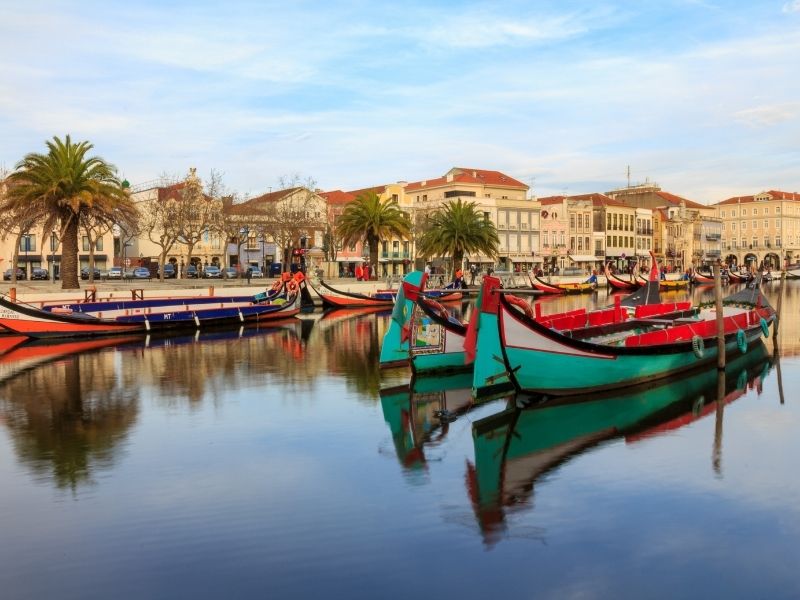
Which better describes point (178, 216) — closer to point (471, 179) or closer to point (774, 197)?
point (471, 179)

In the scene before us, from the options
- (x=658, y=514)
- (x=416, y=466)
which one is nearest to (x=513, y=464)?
(x=416, y=466)

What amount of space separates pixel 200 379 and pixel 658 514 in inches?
526

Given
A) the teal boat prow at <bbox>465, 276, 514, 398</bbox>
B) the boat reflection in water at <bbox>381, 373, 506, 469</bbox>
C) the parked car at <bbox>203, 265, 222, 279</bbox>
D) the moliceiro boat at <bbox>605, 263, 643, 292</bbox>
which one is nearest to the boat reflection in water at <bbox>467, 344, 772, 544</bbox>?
the teal boat prow at <bbox>465, 276, 514, 398</bbox>

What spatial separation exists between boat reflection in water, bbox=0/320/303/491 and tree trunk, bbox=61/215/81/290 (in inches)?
435

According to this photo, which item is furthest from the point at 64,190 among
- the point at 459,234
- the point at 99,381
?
the point at 459,234

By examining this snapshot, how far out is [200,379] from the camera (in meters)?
20.4

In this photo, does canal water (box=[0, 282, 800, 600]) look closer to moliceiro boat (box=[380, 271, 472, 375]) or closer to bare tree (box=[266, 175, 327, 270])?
moliceiro boat (box=[380, 271, 472, 375])

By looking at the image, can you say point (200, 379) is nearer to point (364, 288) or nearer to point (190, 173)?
point (364, 288)

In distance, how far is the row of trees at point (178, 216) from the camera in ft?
124

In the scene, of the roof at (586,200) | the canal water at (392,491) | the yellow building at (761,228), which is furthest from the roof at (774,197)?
the canal water at (392,491)

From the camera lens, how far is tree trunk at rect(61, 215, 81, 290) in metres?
38.7

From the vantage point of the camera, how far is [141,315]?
30891 mm

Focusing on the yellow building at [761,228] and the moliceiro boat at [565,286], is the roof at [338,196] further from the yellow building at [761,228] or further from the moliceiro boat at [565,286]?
the yellow building at [761,228]

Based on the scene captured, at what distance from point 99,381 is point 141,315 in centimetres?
1132
